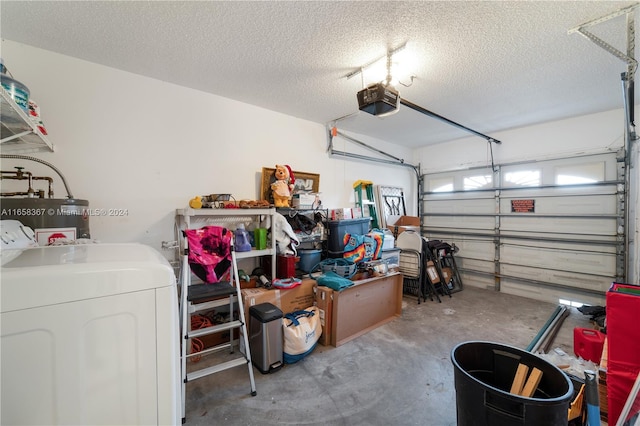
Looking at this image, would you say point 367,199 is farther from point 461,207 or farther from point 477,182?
point 477,182

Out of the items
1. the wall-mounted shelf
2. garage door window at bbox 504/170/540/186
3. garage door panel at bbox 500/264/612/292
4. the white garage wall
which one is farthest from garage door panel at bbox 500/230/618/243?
the wall-mounted shelf

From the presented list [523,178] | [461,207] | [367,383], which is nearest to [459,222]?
[461,207]

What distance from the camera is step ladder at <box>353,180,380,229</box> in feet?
14.2

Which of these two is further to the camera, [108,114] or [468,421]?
[108,114]

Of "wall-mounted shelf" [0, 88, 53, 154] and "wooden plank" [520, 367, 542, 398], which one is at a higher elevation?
"wall-mounted shelf" [0, 88, 53, 154]

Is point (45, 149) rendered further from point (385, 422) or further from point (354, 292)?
point (385, 422)

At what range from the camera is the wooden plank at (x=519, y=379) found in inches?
48.3

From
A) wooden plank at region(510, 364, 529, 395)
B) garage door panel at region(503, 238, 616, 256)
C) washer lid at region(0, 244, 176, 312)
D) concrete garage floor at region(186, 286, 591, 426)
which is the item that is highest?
→ washer lid at region(0, 244, 176, 312)

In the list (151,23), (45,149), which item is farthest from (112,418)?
(45,149)

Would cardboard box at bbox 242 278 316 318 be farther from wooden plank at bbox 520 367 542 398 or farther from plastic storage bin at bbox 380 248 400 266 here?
wooden plank at bbox 520 367 542 398

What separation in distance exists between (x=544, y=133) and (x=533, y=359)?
4.14 m

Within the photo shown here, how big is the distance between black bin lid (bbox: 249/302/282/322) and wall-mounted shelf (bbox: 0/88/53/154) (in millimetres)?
1956

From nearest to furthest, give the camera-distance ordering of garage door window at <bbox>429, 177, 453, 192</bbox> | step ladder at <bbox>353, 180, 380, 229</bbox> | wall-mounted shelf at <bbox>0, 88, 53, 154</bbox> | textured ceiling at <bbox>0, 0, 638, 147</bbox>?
wall-mounted shelf at <bbox>0, 88, 53, 154</bbox> < textured ceiling at <bbox>0, 0, 638, 147</bbox> < step ladder at <bbox>353, 180, 380, 229</bbox> < garage door window at <bbox>429, 177, 453, 192</bbox>

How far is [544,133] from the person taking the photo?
3969 mm
